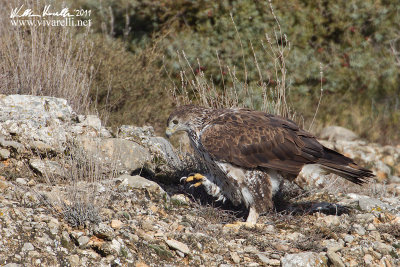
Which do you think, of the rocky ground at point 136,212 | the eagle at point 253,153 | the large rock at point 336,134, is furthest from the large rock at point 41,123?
the large rock at point 336,134

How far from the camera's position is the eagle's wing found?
547 centimetres

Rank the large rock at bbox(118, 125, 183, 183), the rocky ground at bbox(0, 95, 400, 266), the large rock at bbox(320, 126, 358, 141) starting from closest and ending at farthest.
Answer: the rocky ground at bbox(0, 95, 400, 266) < the large rock at bbox(118, 125, 183, 183) < the large rock at bbox(320, 126, 358, 141)

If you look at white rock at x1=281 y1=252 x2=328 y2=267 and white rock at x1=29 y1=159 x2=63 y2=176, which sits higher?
white rock at x1=29 y1=159 x2=63 y2=176

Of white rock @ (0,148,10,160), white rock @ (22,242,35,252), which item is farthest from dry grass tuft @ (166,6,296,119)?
white rock @ (22,242,35,252)

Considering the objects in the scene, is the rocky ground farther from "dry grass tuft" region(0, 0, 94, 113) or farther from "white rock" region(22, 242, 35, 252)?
"dry grass tuft" region(0, 0, 94, 113)

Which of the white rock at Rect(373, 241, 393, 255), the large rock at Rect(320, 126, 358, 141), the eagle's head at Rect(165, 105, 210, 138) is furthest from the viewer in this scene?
the large rock at Rect(320, 126, 358, 141)

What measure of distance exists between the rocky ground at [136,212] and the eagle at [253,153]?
331 mm

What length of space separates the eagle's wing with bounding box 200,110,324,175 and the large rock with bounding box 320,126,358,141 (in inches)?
205

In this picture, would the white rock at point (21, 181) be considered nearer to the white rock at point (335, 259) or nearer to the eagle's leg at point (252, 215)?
the eagle's leg at point (252, 215)

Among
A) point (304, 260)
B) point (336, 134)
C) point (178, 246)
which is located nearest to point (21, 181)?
point (178, 246)

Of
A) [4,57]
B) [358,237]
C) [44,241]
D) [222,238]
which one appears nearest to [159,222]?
[222,238]

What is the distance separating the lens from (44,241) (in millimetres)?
4293

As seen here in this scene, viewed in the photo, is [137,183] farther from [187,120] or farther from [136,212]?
[187,120]

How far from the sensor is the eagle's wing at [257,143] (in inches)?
215
